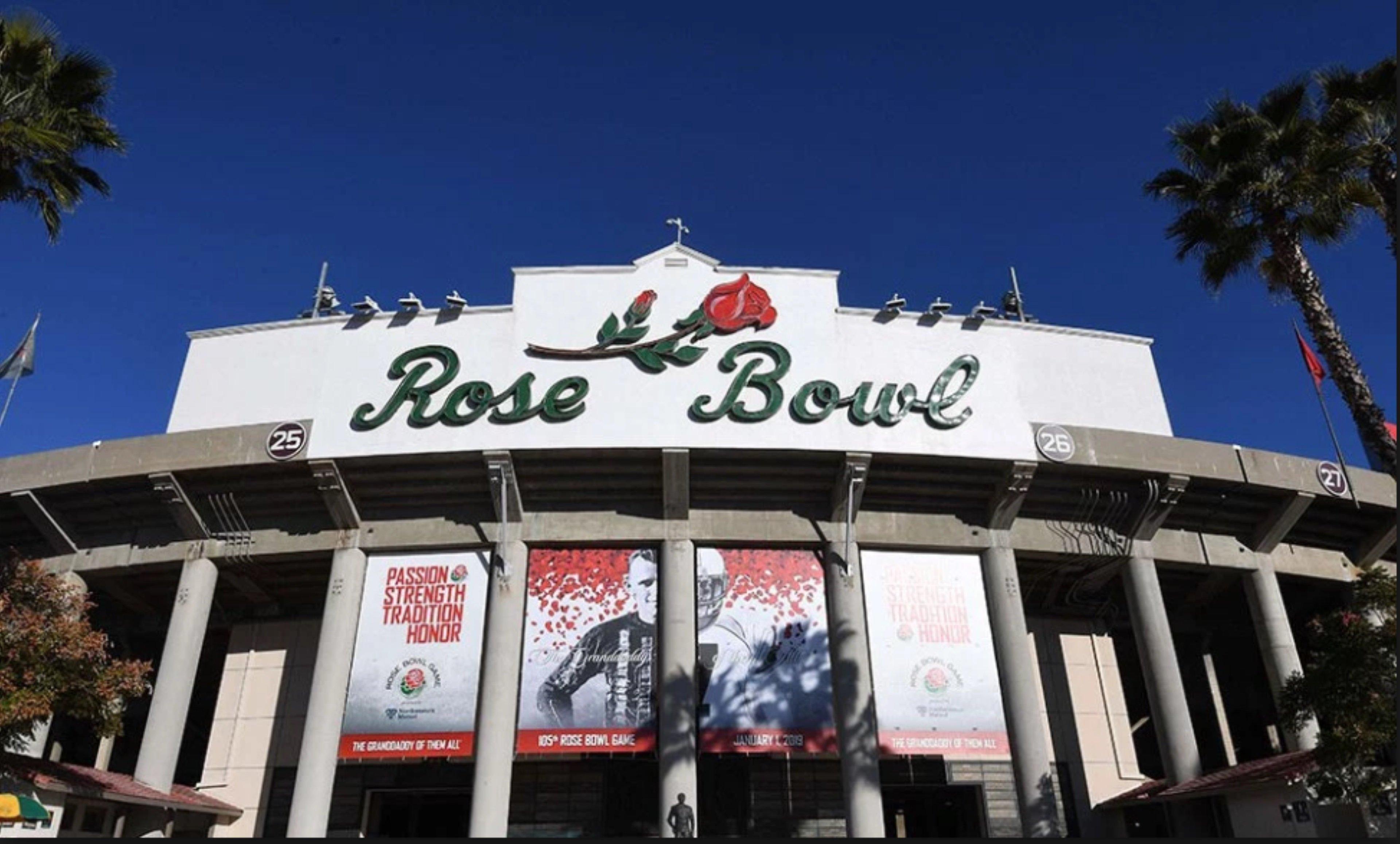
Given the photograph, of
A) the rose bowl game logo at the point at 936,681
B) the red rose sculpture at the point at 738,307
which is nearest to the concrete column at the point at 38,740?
the red rose sculpture at the point at 738,307

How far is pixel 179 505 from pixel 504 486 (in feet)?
33.2

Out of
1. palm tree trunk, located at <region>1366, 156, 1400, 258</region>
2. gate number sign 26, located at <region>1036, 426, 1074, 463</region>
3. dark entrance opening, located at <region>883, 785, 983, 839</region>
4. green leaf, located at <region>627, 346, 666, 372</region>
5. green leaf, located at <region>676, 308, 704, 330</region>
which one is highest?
green leaf, located at <region>676, 308, 704, 330</region>

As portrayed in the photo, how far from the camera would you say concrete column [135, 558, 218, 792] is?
2552 centimetres

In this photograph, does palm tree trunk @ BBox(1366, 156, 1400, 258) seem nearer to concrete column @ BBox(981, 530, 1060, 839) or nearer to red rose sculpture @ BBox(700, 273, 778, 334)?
concrete column @ BBox(981, 530, 1060, 839)

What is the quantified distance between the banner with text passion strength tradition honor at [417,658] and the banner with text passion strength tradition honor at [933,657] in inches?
457

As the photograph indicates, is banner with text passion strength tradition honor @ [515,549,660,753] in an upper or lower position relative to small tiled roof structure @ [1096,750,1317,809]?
upper

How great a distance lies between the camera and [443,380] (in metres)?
27.7

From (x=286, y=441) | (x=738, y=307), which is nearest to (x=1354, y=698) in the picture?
(x=738, y=307)

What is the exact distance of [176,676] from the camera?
87.7ft

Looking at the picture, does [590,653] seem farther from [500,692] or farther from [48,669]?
[48,669]

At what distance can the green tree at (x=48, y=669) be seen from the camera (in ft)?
59.7

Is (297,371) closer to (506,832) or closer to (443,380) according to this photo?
(443,380)

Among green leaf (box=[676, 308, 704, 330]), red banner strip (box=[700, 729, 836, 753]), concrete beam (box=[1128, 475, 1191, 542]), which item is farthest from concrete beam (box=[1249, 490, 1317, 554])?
green leaf (box=[676, 308, 704, 330])

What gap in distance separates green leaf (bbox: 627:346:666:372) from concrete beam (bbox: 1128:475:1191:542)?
15.3 m
